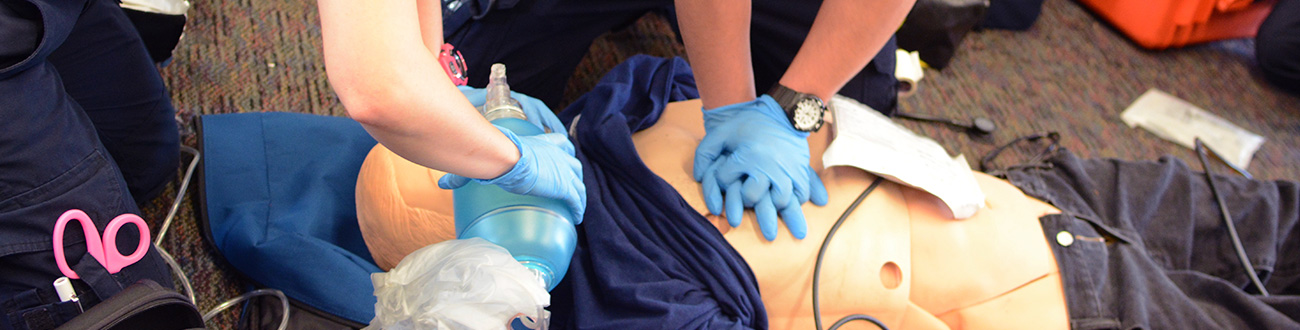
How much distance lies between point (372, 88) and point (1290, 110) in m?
2.38

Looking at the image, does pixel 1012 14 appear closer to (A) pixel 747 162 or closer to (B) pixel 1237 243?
(B) pixel 1237 243

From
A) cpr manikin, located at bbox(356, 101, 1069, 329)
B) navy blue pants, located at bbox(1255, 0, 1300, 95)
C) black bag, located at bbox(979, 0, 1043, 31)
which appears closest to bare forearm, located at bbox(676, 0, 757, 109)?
cpr manikin, located at bbox(356, 101, 1069, 329)

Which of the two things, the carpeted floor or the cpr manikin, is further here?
the carpeted floor

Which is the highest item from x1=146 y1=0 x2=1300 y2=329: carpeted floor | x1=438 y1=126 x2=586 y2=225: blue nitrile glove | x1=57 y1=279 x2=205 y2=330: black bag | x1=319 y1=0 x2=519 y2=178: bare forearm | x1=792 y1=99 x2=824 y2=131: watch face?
x1=319 y1=0 x2=519 y2=178: bare forearm

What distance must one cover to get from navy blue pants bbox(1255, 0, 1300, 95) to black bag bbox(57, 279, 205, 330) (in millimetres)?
2438

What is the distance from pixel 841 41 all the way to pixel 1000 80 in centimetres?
107

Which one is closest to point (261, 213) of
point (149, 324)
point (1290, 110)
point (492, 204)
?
point (149, 324)

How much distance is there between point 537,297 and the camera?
2.38ft

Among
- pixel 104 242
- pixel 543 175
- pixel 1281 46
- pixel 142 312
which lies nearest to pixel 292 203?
pixel 104 242

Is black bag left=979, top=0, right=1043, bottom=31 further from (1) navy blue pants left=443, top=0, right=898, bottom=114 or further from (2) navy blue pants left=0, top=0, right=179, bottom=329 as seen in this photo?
(2) navy blue pants left=0, top=0, right=179, bottom=329

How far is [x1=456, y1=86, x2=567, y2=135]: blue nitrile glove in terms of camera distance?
3.44ft

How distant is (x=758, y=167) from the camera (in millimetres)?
1072

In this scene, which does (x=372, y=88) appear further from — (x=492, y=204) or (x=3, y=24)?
(x=3, y=24)

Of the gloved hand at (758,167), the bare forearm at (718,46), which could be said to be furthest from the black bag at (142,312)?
the bare forearm at (718,46)
